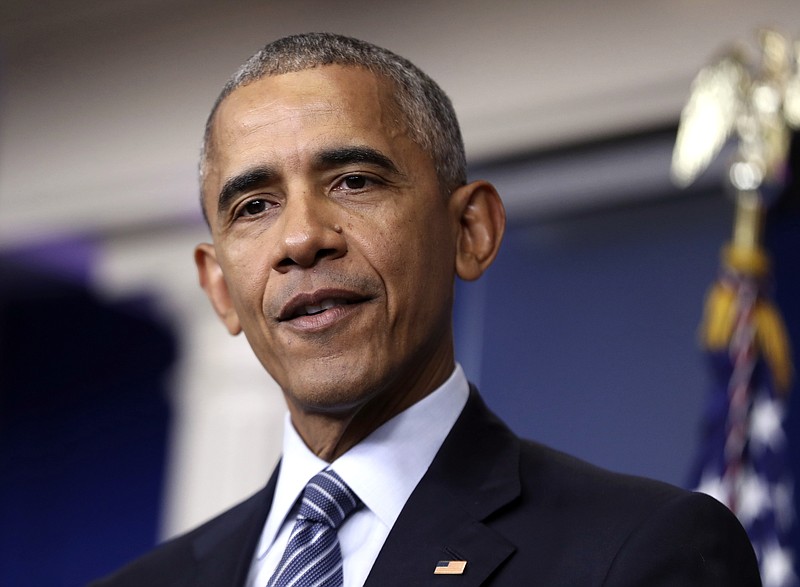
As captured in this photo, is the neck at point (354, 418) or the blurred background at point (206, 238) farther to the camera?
the blurred background at point (206, 238)

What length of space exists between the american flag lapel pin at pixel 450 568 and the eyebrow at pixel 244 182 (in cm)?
50

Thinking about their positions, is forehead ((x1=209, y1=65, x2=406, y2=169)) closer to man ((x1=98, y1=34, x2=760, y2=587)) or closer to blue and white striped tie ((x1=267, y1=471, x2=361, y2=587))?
man ((x1=98, y1=34, x2=760, y2=587))

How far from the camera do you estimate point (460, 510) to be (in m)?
1.38

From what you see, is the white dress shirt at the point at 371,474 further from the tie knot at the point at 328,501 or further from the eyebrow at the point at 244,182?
the eyebrow at the point at 244,182

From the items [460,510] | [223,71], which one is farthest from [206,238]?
[460,510]

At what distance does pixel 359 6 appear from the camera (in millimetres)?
4609

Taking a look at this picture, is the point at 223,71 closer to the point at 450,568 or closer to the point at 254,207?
the point at 254,207

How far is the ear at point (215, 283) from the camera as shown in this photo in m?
1.63

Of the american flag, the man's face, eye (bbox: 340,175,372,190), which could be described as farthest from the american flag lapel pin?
the american flag

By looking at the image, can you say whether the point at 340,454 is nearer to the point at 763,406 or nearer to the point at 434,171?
the point at 434,171

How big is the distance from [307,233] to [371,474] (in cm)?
31

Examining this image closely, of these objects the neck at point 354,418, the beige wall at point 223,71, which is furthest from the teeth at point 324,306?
the beige wall at point 223,71

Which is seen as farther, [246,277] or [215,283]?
[215,283]

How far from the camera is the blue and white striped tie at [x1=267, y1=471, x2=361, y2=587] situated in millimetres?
1375
